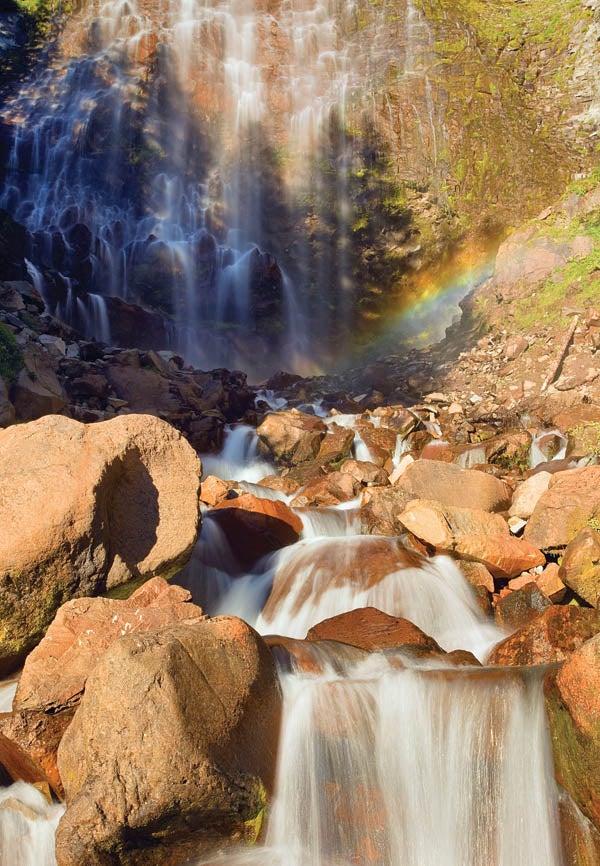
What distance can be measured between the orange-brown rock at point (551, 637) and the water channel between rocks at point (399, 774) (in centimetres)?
69

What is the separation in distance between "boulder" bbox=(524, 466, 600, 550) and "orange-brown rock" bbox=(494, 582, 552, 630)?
606 millimetres

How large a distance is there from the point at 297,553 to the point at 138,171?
18.4 metres

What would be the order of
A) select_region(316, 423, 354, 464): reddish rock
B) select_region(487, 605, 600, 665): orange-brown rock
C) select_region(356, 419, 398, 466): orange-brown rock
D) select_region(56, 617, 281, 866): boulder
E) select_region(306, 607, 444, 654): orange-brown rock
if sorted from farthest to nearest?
1. select_region(356, 419, 398, 466): orange-brown rock
2. select_region(316, 423, 354, 464): reddish rock
3. select_region(306, 607, 444, 654): orange-brown rock
4. select_region(487, 605, 600, 665): orange-brown rock
5. select_region(56, 617, 281, 866): boulder

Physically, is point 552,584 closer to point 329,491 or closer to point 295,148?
point 329,491

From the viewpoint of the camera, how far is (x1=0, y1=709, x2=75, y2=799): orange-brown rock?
9.98ft

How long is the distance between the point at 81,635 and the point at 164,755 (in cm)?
117

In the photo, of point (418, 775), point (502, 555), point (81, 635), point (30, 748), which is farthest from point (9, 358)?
point (418, 775)

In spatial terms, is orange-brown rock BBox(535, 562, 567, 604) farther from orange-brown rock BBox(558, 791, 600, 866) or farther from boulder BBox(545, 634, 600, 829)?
orange-brown rock BBox(558, 791, 600, 866)

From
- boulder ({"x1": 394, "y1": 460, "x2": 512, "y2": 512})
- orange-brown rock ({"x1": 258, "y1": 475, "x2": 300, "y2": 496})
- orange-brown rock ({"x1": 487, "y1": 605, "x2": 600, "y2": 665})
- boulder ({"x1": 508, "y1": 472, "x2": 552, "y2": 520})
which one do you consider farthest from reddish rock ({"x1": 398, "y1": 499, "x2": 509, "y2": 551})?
orange-brown rock ({"x1": 258, "y1": 475, "x2": 300, "y2": 496})

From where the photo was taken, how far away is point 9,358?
8.06 m

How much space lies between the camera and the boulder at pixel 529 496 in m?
6.53

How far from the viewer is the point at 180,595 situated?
3930mm

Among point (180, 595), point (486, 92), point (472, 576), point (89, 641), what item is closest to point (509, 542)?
point (472, 576)

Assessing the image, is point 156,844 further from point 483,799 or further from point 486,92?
point 486,92
